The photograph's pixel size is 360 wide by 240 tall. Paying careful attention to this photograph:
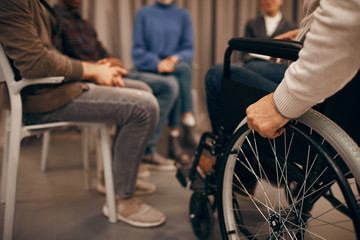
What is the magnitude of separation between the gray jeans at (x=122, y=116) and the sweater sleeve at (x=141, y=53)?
2.84 ft

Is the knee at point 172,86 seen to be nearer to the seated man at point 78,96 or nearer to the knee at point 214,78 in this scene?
the seated man at point 78,96

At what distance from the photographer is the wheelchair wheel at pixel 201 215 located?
3.22ft

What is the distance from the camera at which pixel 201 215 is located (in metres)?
1.03

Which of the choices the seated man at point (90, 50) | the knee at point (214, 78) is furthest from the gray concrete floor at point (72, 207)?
the knee at point (214, 78)

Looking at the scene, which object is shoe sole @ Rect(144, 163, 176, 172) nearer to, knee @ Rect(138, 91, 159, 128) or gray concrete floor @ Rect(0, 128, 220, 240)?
gray concrete floor @ Rect(0, 128, 220, 240)

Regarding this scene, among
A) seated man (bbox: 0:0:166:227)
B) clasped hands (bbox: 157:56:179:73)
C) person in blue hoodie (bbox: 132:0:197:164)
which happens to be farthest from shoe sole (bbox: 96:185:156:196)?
clasped hands (bbox: 157:56:179:73)

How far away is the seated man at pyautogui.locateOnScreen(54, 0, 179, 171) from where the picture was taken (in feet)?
4.57

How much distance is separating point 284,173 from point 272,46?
0.30 m

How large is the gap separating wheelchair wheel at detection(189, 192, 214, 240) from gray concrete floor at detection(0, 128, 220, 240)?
0.06 m

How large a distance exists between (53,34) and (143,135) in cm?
50

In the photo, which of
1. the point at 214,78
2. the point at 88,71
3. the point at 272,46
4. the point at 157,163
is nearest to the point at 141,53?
the point at 157,163

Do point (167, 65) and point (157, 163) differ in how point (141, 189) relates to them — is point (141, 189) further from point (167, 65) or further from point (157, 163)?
point (167, 65)

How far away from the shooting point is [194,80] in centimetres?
255

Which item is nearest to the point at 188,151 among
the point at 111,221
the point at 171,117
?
the point at 171,117
